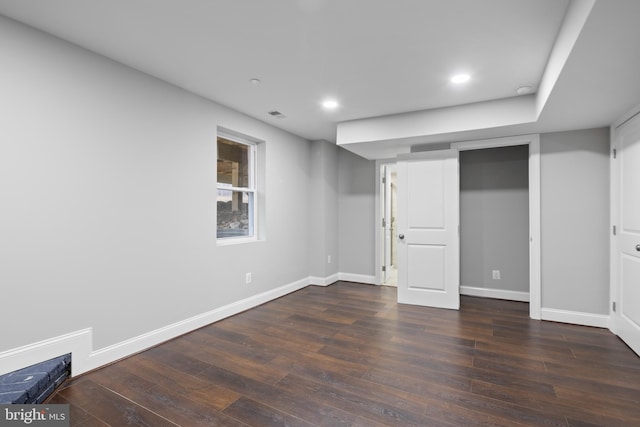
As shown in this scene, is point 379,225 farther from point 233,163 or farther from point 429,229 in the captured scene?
point 233,163

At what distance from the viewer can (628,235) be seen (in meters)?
2.94

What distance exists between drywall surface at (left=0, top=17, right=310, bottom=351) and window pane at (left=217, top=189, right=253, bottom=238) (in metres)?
0.31

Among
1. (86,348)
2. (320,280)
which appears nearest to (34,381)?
(86,348)

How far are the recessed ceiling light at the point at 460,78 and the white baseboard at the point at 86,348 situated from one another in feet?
11.0

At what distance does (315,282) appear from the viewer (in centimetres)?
530

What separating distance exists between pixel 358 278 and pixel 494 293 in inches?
81.9

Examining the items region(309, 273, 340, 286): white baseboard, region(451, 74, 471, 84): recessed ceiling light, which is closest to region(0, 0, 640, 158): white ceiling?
region(451, 74, 471, 84): recessed ceiling light

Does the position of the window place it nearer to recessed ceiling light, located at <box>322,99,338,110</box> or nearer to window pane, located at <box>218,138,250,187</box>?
window pane, located at <box>218,138,250,187</box>

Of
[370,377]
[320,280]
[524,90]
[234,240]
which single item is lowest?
[370,377]

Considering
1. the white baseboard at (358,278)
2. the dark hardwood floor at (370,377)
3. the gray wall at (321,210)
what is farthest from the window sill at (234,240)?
the white baseboard at (358,278)

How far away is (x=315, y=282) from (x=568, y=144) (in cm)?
385

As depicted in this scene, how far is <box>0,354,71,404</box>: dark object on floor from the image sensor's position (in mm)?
1825

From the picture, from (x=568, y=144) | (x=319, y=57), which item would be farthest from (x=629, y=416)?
(x=319, y=57)

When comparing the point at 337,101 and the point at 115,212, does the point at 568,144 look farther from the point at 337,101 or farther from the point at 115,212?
the point at 115,212
